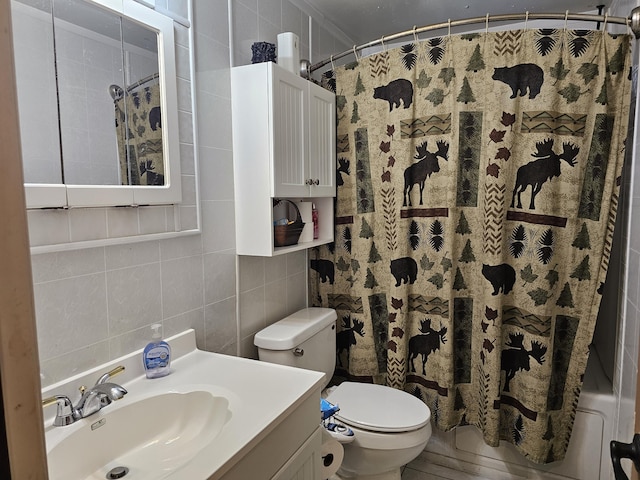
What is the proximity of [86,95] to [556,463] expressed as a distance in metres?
2.35

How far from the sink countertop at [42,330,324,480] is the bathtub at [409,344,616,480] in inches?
48.9

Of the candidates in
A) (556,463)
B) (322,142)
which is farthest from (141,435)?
(556,463)

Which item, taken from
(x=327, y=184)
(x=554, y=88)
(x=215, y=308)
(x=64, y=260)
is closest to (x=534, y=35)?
(x=554, y=88)

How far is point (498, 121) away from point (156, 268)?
1.49 meters

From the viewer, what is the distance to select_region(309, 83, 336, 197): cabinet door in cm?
198

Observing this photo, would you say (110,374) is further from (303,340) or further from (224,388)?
(303,340)

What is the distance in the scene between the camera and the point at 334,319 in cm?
214

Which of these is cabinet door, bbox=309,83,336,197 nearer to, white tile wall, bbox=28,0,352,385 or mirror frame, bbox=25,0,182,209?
white tile wall, bbox=28,0,352,385

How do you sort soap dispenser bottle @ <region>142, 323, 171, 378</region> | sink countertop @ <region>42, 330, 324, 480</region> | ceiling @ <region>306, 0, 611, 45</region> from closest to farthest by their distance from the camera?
1. sink countertop @ <region>42, 330, 324, 480</region>
2. soap dispenser bottle @ <region>142, 323, 171, 378</region>
3. ceiling @ <region>306, 0, 611, 45</region>

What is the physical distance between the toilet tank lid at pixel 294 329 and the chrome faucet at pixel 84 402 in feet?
2.43

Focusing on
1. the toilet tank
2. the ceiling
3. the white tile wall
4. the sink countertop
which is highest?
the ceiling

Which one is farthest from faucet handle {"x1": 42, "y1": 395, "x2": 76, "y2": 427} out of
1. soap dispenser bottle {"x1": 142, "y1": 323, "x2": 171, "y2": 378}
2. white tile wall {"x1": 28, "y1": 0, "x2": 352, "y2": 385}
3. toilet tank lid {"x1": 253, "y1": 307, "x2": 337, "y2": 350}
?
toilet tank lid {"x1": 253, "y1": 307, "x2": 337, "y2": 350}

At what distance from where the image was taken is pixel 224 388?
1.24 meters

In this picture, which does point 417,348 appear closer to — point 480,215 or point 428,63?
point 480,215
